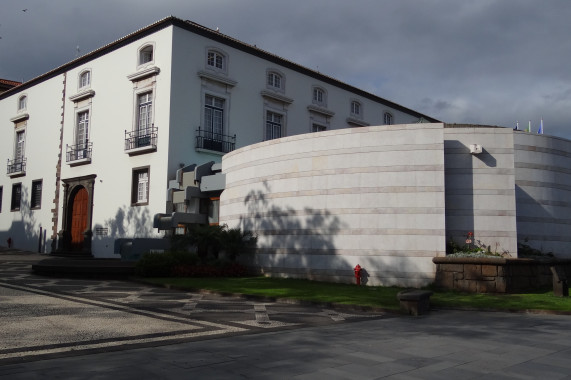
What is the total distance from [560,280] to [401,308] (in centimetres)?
552

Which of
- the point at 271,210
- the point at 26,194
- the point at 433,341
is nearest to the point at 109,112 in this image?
the point at 26,194

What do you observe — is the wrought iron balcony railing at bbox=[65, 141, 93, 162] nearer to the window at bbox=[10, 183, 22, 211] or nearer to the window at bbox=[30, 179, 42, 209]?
the window at bbox=[30, 179, 42, 209]

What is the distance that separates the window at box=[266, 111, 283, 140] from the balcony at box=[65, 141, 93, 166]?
10.4 meters

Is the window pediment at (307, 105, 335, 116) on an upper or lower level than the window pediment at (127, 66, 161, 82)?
lower

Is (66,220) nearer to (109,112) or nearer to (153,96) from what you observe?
(109,112)

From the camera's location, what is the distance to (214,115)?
28172mm

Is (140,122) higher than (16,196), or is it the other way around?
(140,122)

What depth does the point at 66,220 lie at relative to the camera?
103 ft

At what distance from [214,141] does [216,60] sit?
4.48 m

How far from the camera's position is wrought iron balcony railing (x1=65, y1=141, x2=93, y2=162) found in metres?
30.6

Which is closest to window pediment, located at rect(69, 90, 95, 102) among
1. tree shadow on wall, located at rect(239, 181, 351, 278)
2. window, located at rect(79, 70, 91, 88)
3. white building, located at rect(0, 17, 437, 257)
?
white building, located at rect(0, 17, 437, 257)

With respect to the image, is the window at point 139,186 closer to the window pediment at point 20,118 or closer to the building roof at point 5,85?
the window pediment at point 20,118

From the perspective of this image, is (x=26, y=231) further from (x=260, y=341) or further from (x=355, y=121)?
(x=260, y=341)

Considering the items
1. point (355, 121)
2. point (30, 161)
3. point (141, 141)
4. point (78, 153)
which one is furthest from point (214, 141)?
point (30, 161)
